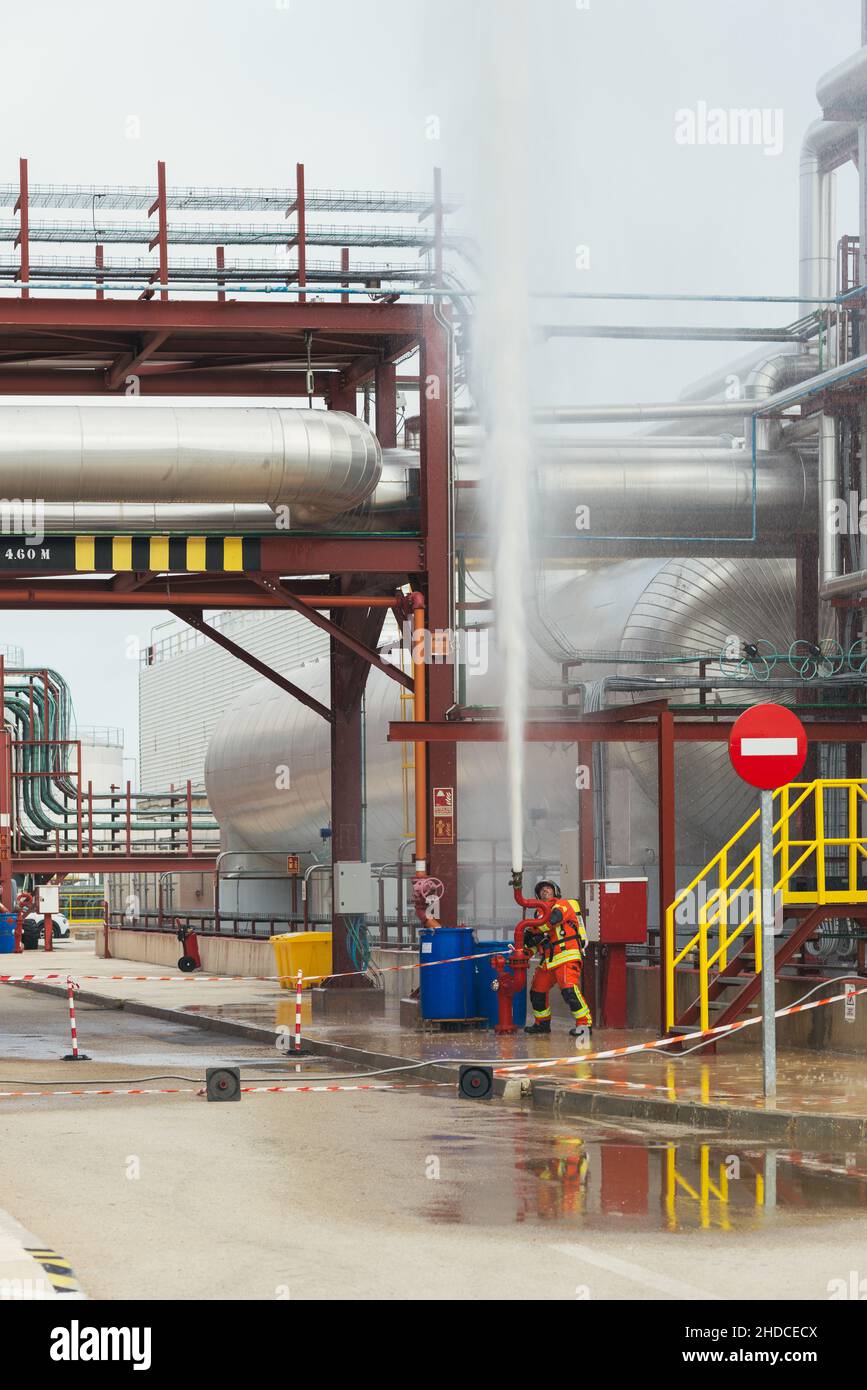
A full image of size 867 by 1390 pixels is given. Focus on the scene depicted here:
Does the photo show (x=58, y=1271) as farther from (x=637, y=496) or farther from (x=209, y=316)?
(x=637, y=496)

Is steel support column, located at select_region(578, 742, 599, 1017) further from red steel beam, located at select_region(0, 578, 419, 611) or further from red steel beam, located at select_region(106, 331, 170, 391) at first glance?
red steel beam, located at select_region(106, 331, 170, 391)

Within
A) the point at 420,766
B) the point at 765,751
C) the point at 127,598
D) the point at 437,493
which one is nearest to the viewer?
the point at 765,751

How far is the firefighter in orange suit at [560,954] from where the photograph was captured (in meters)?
16.7

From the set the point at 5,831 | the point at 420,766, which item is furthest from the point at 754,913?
the point at 5,831

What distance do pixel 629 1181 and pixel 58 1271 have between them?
3.74 meters

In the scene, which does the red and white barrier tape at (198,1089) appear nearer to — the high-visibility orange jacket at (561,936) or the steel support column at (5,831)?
the high-visibility orange jacket at (561,936)

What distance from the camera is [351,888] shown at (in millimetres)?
23125

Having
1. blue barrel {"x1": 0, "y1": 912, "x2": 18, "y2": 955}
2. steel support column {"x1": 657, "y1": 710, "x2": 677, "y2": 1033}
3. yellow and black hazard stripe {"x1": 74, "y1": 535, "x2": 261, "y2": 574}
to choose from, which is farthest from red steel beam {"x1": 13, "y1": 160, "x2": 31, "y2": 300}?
blue barrel {"x1": 0, "y1": 912, "x2": 18, "y2": 955}

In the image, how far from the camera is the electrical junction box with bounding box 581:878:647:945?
18.2 meters

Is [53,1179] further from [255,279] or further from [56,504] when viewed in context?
[255,279]

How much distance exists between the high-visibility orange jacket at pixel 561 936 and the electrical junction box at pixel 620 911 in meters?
0.90

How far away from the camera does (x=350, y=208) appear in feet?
111

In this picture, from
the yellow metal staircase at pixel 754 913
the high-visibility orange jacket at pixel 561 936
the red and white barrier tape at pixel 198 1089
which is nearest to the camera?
the red and white barrier tape at pixel 198 1089

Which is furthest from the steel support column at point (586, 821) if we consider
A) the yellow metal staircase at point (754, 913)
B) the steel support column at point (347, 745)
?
the steel support column at point (347, 745)
